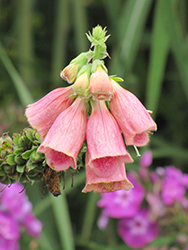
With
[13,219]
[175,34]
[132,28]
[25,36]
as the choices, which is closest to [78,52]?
[25,36]

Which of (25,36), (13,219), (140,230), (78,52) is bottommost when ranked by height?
(140,230)

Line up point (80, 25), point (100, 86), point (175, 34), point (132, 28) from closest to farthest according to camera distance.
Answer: point (100, 86) < point (175, 34) < point (132, 28) < point (80, 25)

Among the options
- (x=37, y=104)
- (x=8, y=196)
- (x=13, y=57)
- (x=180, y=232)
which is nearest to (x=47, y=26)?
(x=13, y=57)

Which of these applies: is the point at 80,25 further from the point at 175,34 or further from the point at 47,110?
the point at 47,110

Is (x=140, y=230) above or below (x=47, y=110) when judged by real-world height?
below

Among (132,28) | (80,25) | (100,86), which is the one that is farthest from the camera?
(80,25)

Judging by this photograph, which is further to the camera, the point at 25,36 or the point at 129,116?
the point at 25,36

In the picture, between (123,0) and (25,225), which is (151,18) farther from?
(25,225)

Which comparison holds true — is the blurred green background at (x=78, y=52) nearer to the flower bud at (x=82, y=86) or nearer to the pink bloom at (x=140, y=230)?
the pink bloom at (x=140, y=230)
